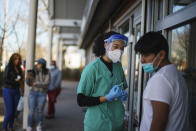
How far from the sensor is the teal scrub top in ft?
7.41

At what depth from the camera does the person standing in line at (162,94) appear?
169 centimetres

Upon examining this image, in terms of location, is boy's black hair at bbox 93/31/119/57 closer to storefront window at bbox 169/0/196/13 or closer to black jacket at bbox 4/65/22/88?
storefront window at bbox 169/0/196/13

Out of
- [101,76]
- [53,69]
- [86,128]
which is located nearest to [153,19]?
[101,76]

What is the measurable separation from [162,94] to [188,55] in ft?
3.85

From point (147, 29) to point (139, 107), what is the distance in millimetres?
1148

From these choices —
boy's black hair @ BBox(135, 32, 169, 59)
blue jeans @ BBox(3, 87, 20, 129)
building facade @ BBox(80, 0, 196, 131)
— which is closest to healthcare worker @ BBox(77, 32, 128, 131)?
boy's black hair @ BBox(135, 32, 169, 59)

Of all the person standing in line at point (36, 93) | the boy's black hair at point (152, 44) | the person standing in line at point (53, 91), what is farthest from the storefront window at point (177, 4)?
the person standing in line at point (53, 91)

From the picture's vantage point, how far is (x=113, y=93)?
7.25ft

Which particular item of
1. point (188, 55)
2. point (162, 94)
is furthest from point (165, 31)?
point (162, 94)

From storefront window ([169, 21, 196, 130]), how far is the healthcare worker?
0.78 meters

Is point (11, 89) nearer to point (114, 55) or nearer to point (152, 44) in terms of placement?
point (114, 55)

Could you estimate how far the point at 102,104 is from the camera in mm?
2287

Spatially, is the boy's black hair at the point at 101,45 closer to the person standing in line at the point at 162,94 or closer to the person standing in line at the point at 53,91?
the person standing in line at the point at 162,94

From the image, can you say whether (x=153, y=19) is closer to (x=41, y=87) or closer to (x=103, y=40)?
(x=103, y=40)
